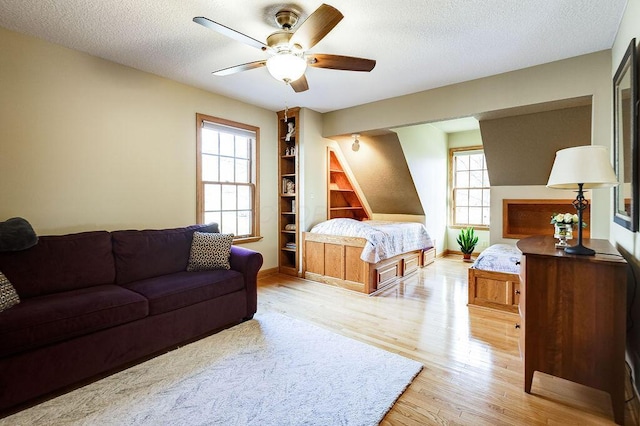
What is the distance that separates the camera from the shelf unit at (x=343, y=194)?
5.50 m

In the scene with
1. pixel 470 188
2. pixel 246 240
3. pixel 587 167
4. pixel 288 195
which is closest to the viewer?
pixel 587 167

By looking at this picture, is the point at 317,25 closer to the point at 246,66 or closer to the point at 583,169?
the point at 246,66

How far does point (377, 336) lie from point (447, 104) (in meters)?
2.65

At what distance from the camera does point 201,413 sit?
1729mm

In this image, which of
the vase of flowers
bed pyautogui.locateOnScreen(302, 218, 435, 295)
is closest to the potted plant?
bed pyautogui.locateOnScreen(302, 218, 435, 295)

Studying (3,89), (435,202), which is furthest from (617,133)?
(3,89)

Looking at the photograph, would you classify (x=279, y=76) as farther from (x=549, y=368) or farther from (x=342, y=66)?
(x=549, y=368)

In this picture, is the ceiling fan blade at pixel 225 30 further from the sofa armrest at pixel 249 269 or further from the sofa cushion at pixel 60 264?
the sofa cushion at pixel 60 264

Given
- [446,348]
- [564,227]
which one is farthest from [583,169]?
[446,348]

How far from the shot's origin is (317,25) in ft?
6.09

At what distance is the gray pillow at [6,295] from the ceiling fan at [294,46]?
6.63 ft

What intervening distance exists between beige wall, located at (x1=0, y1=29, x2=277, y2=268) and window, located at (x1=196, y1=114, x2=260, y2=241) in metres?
0.16

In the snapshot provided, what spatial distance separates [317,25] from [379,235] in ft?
9.01

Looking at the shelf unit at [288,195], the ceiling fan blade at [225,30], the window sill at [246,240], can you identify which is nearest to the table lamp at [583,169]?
the ceiling fan blade at [225,30]
